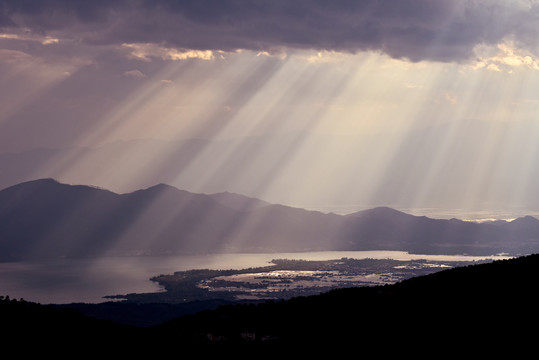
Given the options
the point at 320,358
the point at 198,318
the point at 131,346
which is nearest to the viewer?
the point at 320,358

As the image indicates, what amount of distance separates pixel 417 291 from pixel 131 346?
24.6m

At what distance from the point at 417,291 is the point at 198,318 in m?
19.4

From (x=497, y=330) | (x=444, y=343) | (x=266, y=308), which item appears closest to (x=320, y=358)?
(x=444, y=343)

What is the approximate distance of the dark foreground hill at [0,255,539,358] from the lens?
Answer: 43.2 m

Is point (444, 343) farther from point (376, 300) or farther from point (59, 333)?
point (59, 333)

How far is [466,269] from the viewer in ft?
218

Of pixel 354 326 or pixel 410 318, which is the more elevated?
pixel 410 318

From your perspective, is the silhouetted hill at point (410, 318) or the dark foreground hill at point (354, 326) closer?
the silhouetted hill at point (410, 318)

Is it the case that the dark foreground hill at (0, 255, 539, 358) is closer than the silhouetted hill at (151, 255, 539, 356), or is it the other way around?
the silhouetted hill at (151, 255, 539, 356)

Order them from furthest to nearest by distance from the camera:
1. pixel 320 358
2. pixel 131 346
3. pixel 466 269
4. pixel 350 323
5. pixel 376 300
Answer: pixel 466 269, pixel 376 300, pixel 350 323, pixel 131 346, pixel 320 358

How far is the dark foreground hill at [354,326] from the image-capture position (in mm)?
43219

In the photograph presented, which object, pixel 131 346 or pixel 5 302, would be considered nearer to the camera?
pixel 131 346

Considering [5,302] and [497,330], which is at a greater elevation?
[5,302]

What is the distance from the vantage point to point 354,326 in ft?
161
